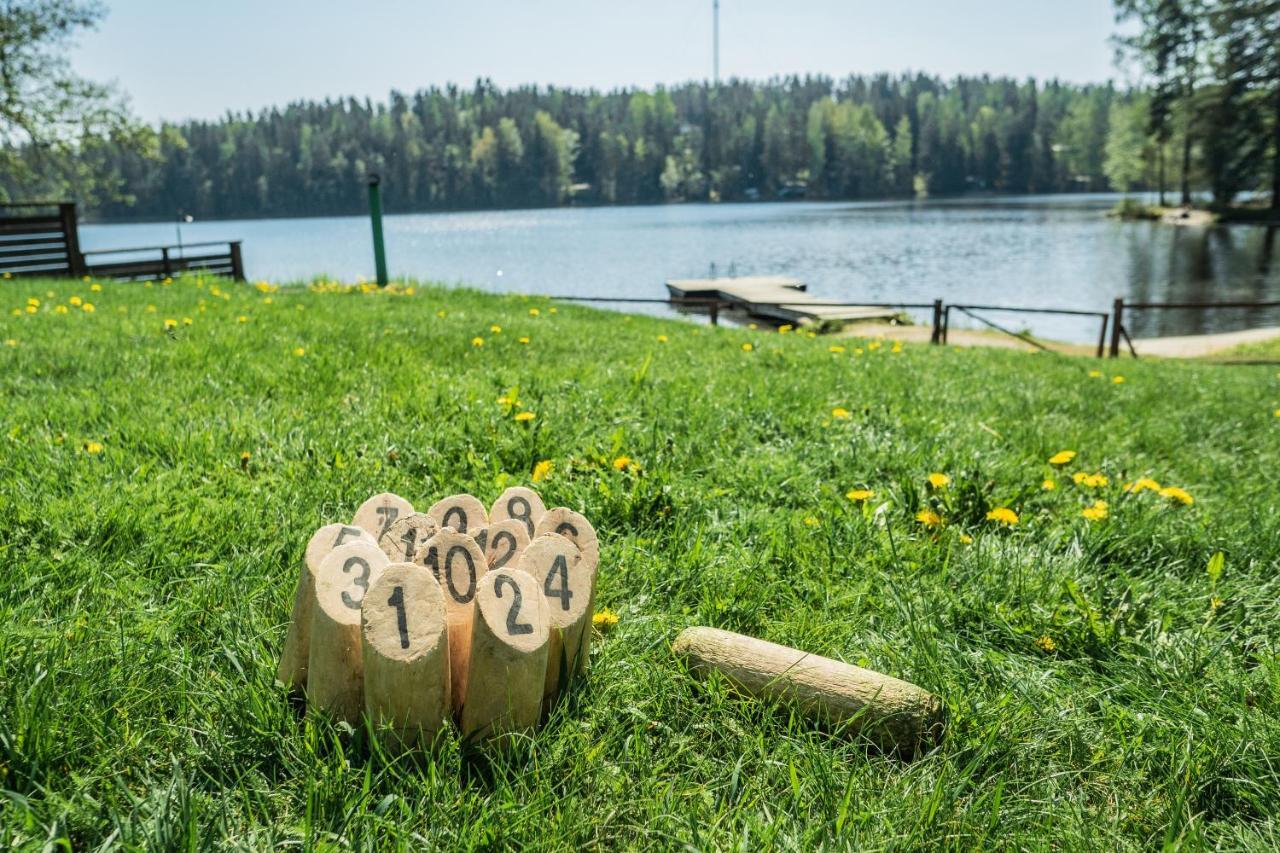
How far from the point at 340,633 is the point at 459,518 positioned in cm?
57

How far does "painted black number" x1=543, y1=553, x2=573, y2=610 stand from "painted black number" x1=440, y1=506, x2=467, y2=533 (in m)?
0.43

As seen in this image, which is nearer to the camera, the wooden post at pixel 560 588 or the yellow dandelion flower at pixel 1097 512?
the wooden post at pixel 560 588

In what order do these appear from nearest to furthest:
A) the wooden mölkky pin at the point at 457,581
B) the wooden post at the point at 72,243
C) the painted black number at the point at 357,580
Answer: the painted black number at the point at 357,580 → the wooden mölkky pin at the point at 457,581 → the wooden post at the point at 72,243

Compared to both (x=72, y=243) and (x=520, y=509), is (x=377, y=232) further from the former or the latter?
(x=520, y=509)

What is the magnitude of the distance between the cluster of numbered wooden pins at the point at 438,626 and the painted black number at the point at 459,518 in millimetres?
129

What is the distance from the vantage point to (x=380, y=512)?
2.31 m

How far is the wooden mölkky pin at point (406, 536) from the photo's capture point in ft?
6.98

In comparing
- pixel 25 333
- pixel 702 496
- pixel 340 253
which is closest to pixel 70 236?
pixel 25 333

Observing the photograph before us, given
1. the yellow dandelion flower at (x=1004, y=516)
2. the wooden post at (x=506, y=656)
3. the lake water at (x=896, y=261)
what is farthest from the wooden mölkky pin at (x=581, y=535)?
the lake water at (x=896, y=261)

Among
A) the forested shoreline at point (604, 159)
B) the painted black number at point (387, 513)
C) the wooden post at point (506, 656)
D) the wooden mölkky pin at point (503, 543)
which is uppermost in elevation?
the forested shoreline at point (604, 159)

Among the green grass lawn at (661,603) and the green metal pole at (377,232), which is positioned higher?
the green metal pole at (377,232)

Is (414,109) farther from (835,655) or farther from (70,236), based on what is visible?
(835,655)

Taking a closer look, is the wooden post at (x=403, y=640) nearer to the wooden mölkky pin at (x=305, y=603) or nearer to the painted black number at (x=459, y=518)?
the wooden mölkky pin at (x=305, y=603)

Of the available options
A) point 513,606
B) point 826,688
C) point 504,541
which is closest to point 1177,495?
point 826,688
